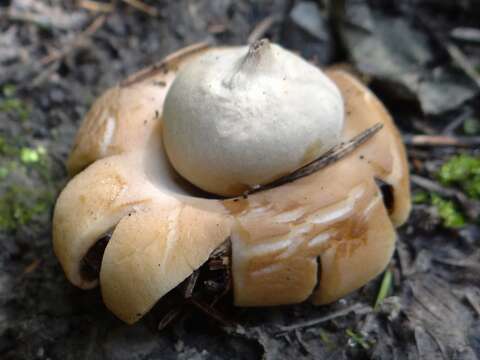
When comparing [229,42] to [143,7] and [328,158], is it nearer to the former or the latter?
[143,7]

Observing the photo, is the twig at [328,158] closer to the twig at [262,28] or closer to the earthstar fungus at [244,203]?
the earthstar fungus at [244,203]

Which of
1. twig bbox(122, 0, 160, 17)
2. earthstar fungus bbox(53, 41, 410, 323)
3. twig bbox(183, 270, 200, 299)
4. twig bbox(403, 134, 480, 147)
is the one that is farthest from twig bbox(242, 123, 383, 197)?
twig bbox(122, 0, 160, 17)

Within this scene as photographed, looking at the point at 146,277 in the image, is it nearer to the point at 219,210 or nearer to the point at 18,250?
the point at 219,210

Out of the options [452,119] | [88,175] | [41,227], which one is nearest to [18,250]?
[41,227]

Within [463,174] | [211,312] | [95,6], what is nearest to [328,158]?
[211,312]

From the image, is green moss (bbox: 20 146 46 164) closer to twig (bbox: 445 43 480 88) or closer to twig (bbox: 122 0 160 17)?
twig (bbox: 122 0 160 17)

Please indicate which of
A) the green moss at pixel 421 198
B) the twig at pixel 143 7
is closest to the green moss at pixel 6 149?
the twig at pixel 143 7

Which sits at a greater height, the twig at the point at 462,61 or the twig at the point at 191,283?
the twig at the point at 191,283
